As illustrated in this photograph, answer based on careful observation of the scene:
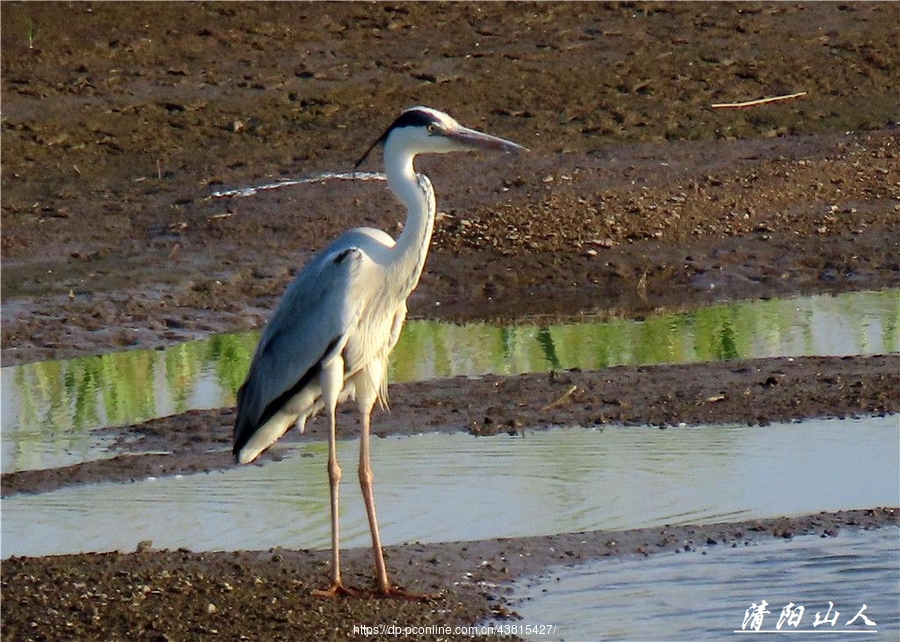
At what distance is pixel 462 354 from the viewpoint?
33.1ft

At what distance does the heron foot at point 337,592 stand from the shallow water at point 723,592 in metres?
0.58

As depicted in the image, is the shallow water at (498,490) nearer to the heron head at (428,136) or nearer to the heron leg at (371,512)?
the heron leg at (371,512)

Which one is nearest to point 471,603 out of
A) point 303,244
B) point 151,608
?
point 151,608

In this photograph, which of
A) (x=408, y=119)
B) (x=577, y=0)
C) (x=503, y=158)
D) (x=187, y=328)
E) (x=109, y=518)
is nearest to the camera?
(x=408, y=119)

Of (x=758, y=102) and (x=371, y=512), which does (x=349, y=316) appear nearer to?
(x=371, y=512)

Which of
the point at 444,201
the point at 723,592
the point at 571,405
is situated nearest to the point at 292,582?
the point at 723,592

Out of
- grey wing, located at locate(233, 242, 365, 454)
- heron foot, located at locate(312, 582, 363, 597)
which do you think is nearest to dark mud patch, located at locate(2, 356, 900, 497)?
grey wing, located at locate(233, 242, 365, 454)

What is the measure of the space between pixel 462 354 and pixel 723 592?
4006mm

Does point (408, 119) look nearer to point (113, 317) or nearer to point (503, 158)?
point (113, 317)

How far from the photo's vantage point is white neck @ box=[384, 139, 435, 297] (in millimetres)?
6582

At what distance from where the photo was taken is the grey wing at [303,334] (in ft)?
21.4

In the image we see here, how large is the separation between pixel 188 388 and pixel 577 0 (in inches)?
335

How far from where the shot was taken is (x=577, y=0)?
55.2 ft
